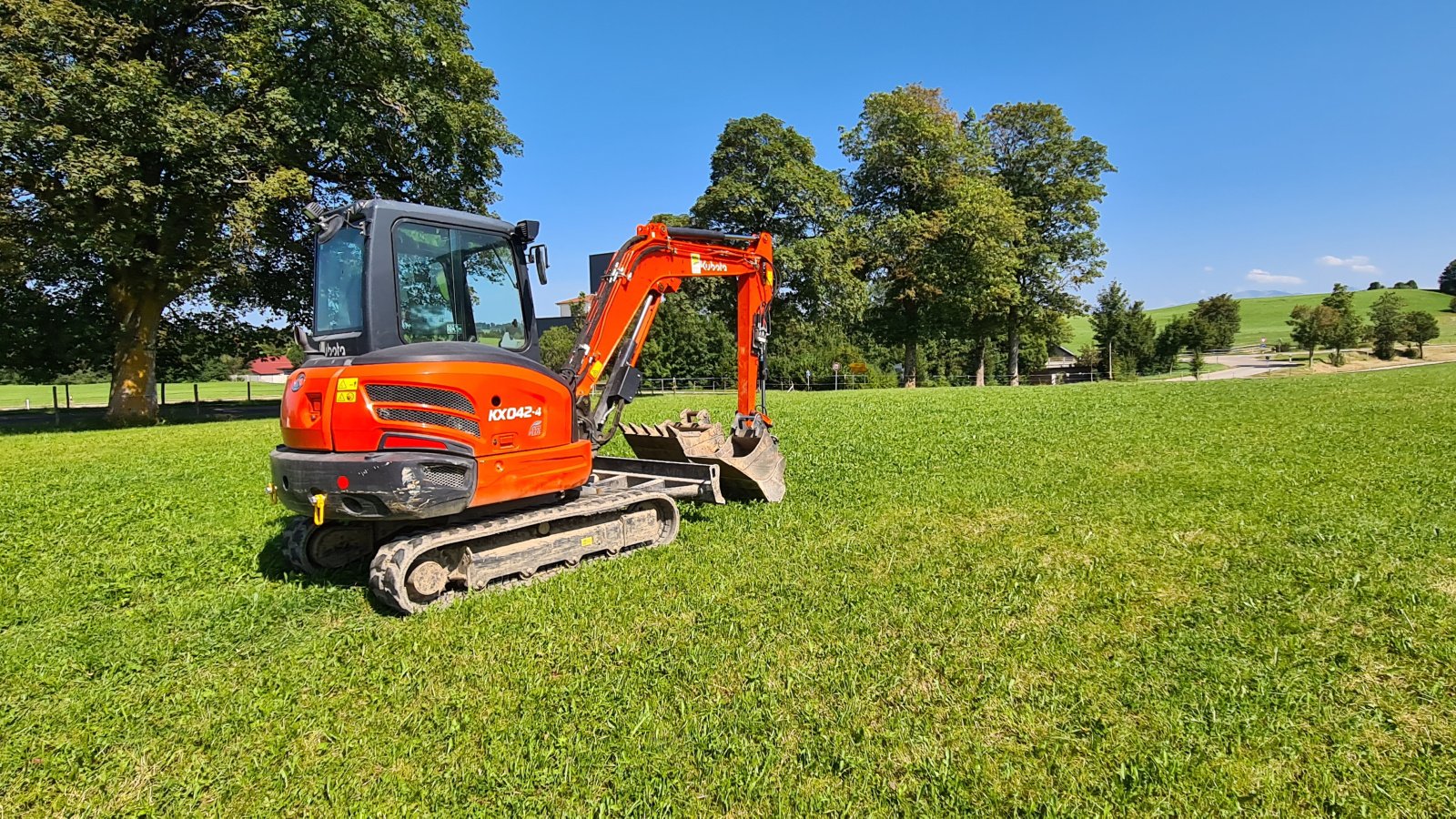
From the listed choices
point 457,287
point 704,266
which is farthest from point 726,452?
point 457,287

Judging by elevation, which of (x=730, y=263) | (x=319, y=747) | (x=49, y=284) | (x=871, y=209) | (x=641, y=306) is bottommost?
(x=319, y=747)

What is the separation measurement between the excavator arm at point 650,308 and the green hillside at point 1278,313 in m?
72.4

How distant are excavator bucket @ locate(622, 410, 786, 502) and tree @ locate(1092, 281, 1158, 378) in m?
57.2

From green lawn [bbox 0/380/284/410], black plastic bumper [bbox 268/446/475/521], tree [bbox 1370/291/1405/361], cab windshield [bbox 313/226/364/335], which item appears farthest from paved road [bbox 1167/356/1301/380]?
green lawn [bbox 0/380/284/410]

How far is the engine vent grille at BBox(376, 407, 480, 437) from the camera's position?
5180 millimetres

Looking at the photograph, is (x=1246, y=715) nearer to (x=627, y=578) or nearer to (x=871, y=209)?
(x=627, y=578)

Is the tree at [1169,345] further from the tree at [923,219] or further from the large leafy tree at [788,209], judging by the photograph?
the large leafy tree at [788,209]

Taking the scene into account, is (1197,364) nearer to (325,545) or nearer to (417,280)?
(417,280)

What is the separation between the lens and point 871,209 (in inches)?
1759

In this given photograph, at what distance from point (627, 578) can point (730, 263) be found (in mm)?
4093

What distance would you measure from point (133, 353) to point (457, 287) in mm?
22881

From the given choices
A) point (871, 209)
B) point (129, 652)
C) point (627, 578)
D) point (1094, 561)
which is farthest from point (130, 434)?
point (871, 209)

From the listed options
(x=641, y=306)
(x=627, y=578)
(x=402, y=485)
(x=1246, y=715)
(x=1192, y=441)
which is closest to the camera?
(x=1246, y=715)

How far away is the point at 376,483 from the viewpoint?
5.09 meters
